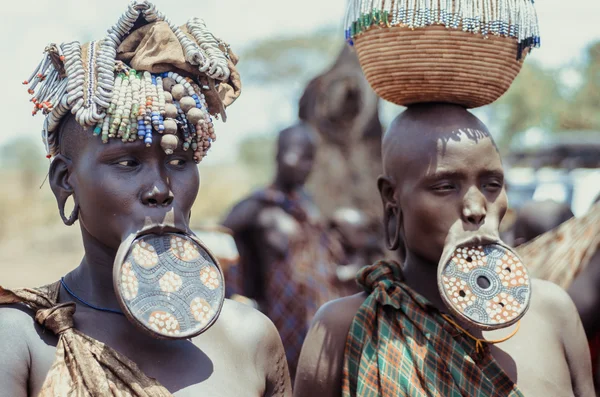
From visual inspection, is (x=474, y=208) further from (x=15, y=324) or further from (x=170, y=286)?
(x=15, y=324)

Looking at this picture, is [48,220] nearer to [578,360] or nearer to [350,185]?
[350,185]

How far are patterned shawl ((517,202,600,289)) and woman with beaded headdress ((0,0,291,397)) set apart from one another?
6.57 ft

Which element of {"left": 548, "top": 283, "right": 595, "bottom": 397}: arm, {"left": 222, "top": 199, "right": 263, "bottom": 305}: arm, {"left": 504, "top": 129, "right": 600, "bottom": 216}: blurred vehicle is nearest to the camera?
{"left": 548, "top": 283, "right": 595, "bottom": 397}: arm

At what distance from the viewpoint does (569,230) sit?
432cm

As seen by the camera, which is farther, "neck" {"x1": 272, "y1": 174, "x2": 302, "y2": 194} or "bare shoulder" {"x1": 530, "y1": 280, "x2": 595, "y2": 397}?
"neck" {"x1": 272, "y1": 174, "x2": 302, "y2": 194}

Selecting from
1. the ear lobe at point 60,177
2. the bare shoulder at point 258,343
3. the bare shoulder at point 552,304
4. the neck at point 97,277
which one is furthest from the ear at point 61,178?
the bare shoulder at point 552,304

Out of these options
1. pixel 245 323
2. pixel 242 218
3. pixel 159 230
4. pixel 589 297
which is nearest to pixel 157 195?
pixel 159 230

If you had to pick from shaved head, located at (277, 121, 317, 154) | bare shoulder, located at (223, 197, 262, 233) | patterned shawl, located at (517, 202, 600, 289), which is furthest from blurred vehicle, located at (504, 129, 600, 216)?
patterned shawl, located at (517, 202, 600, 289)

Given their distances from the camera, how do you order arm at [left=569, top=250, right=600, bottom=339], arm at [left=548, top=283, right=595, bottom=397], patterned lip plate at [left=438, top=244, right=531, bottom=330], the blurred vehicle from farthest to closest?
the blurred vehicle, arm at [left=569, top=250, right=600, bottom=339], arm at [left=548, top=283, right=595, bottom=397], patterned lip plate at [left=438, top=244, right=531, bottom=330]

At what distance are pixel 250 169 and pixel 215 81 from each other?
131ft

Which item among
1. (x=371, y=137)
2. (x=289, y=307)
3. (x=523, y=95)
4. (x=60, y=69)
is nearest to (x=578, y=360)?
(x=60, y=69)

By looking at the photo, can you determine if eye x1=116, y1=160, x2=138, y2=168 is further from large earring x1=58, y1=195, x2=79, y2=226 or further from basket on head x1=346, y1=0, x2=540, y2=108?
basket on head x1=346, y1=0, x2=540, y2=108

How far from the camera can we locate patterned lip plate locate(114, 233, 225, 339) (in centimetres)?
223

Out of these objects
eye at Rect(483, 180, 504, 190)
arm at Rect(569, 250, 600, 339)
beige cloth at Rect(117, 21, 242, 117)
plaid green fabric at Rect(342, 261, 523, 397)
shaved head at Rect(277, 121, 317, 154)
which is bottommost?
arm at Rect(569, 250, 600, 339)
